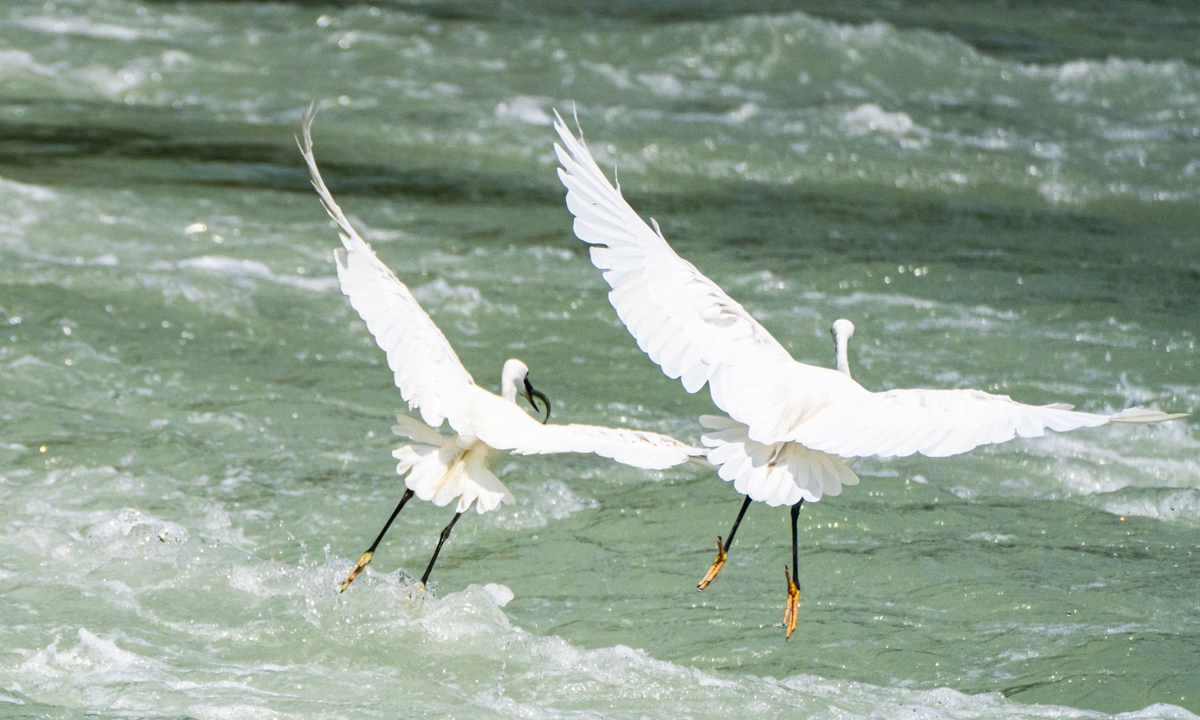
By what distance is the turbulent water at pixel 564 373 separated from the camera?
521 cm

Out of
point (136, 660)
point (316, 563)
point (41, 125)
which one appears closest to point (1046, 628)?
point (316, 563)

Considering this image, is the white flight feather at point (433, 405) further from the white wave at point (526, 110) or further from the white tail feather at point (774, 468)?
the white wave at point (526, 110)

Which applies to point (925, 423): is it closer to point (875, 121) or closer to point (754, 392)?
point (754, 392)

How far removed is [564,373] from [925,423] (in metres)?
3.98

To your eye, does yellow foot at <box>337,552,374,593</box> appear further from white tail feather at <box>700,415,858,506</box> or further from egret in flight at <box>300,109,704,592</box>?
white tail feather at <box>700,415,858,506</box>

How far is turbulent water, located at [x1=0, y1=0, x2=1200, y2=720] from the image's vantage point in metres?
5.21

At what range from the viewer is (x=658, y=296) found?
16.6 feet

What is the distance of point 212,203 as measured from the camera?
11.4 m

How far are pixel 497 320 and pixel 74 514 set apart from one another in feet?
→ 11.6

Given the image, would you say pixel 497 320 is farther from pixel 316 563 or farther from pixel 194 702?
pixel 194 702

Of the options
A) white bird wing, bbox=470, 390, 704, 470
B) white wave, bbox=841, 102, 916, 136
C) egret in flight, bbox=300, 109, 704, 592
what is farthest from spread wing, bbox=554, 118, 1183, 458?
white wave, bbox=841, 102, 916, 136

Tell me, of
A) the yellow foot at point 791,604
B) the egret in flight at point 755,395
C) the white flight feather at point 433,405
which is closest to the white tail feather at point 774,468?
the egret in flight at point 755,395

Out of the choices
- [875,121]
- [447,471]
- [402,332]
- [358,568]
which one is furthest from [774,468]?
[875,121]

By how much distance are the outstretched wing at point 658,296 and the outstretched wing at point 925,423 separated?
0.44 meters
